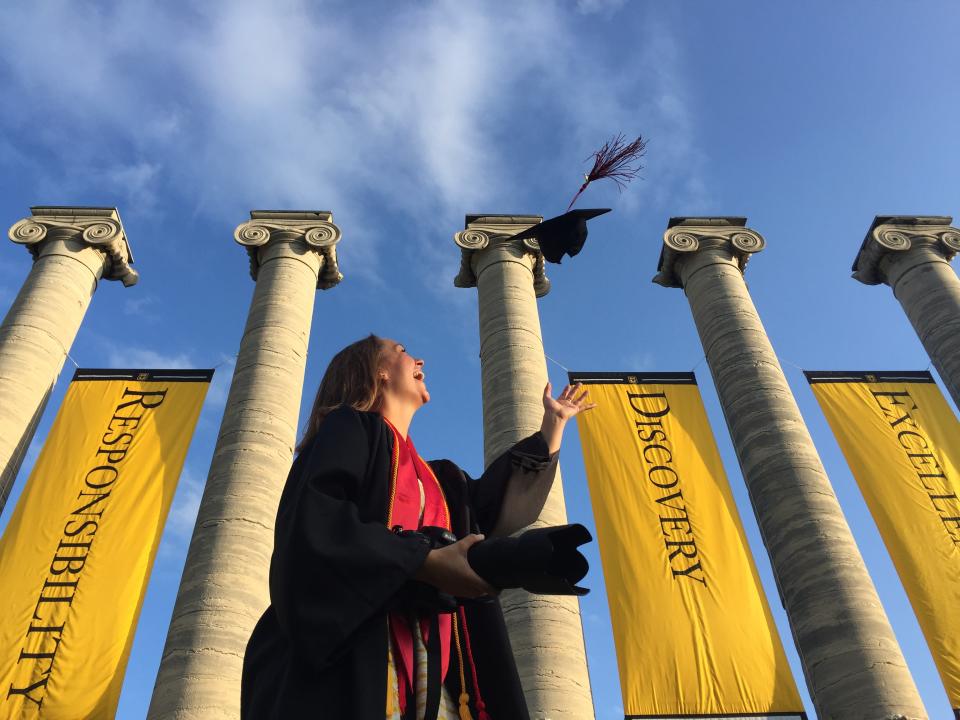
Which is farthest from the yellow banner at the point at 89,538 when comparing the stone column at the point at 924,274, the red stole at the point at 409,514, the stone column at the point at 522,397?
the stone column at the point at 924,274

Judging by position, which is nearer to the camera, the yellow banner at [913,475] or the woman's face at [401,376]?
the woman's face at [401,376]

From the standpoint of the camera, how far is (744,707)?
12062 mm

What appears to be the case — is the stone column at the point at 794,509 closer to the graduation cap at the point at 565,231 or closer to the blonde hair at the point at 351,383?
the graduation cap at the point at 565,231

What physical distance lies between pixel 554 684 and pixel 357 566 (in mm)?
10908

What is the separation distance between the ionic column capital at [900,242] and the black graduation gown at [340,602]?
2228cm

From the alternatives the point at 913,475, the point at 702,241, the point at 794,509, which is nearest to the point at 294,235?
the point at 702,241

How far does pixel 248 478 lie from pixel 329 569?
1321cm

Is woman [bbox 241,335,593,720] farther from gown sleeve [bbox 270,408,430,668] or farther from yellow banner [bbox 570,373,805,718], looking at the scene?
yellow banner [bbox 570,373,805,718]

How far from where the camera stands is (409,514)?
11.5ft

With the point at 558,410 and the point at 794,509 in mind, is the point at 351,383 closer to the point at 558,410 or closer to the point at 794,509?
the point at 558,410

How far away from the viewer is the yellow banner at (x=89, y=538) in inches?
485

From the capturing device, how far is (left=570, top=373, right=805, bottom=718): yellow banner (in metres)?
12.2

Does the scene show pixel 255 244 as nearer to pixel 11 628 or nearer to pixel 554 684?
pixel 11 628

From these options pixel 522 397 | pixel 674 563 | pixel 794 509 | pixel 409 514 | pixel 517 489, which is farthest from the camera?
pixel 522 397
